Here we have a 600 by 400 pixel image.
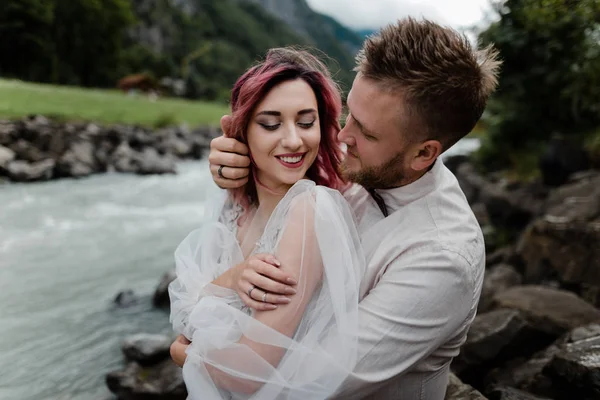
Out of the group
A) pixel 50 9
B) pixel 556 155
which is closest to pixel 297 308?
pixel 556 155

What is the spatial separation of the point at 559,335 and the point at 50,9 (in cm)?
4309

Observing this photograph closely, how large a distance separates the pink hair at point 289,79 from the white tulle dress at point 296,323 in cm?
55

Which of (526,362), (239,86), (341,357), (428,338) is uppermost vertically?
(239,86)

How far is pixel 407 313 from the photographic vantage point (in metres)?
1.66

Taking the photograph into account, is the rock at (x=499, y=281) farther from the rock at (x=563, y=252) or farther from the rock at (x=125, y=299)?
the rock at (x=125, y=299)

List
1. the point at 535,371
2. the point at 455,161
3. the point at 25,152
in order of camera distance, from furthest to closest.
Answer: the point at 455,161
the point at 25,152
the point at 535,371

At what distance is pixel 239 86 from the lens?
2.43m

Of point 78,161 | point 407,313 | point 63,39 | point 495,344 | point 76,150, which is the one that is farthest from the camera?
point 63,39

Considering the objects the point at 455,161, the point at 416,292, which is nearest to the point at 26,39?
the point at 455,161

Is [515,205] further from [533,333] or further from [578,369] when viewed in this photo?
[578,369]

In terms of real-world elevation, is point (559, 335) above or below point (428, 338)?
below

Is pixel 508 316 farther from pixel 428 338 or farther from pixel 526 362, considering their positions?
pixel 428 338

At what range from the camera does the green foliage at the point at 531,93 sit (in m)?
8.48

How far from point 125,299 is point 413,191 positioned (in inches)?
219
